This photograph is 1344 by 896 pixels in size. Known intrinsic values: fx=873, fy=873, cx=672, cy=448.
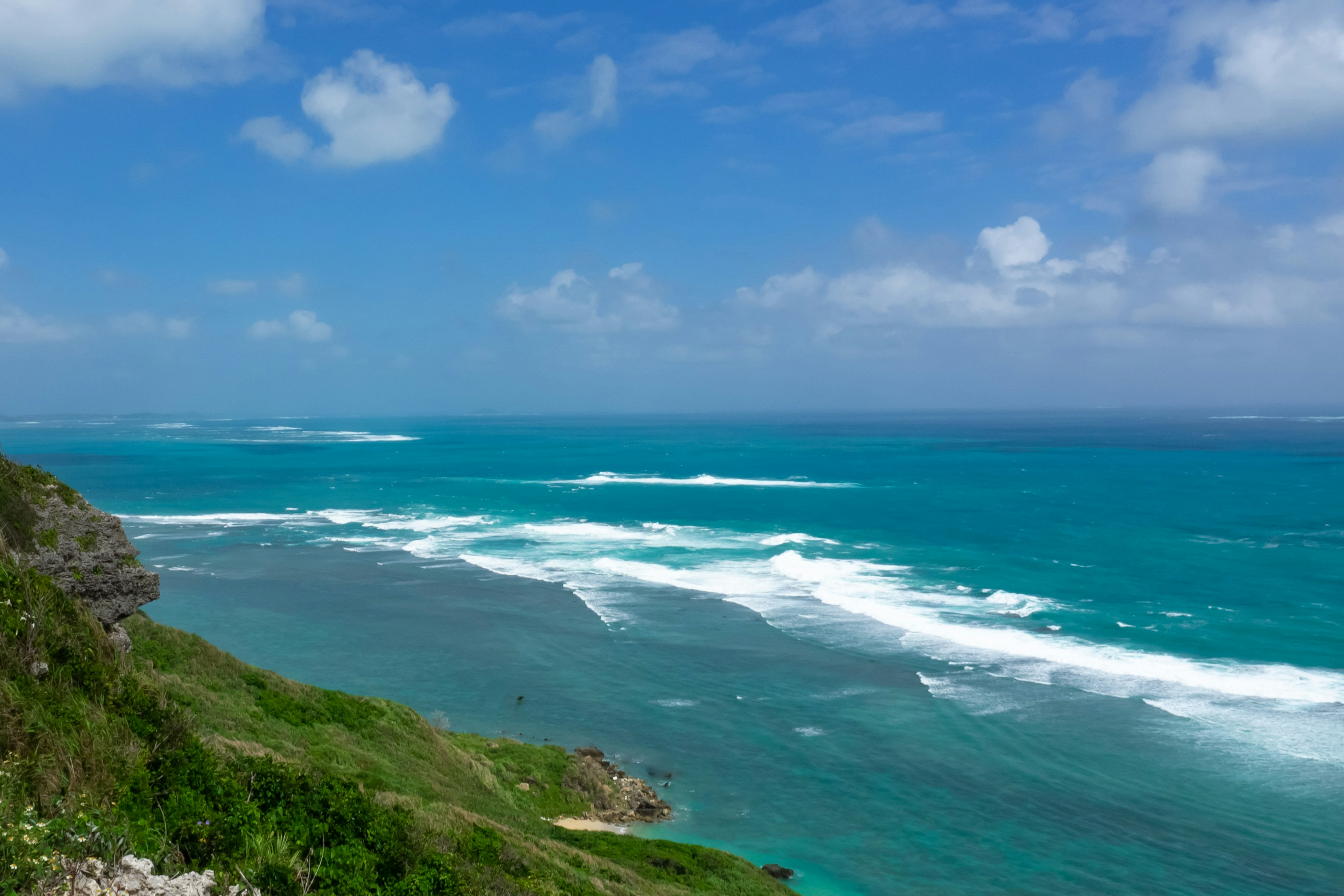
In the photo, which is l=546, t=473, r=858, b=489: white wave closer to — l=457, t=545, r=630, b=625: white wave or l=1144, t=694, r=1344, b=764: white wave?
l=457, t=545, r=630, b=625: white wave

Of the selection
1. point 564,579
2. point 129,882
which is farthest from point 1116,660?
point 129,882

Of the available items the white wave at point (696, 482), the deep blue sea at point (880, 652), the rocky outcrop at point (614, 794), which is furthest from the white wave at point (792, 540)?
the rocky outcrop at point (614, 794)

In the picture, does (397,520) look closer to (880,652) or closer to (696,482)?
(696,482)

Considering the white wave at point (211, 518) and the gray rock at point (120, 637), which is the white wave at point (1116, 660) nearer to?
the gray rock at point (120, 637)

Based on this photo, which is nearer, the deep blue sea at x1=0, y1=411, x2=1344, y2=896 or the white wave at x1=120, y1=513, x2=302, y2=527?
the deep blue sea at x1=0, y1=411, x2=1344, y2=896

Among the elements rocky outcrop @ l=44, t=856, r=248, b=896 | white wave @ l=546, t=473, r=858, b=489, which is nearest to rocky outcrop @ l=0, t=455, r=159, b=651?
rocky outcrop @ l=44, t=856, r=248, b=896

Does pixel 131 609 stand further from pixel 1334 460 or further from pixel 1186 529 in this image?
pixel 1334 460
